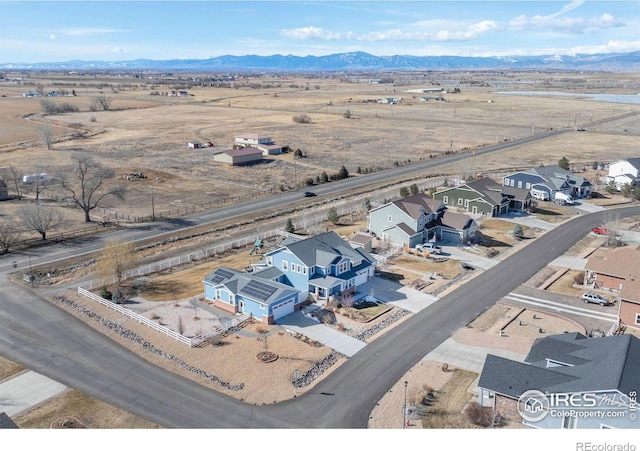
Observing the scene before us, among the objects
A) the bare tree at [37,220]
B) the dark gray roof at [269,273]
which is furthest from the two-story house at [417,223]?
the bare tree at [37,220]

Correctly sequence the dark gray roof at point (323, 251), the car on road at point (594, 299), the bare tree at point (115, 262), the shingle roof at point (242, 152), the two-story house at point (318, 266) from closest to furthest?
1. the car on road at point (594, 299)
2. the two-story house at point (318, 266)
3. the dark gray roof at point (323, 251)
4. the bare tree at point (115, 262)
5. the shingle roof at point (242, 152)

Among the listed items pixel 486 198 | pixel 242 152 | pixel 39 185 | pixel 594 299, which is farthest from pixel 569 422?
pixel 242 152

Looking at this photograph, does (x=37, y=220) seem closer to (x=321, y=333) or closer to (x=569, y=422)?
(x=321, y=333)

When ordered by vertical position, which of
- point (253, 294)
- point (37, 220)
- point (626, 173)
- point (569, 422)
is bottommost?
point (569, 422)

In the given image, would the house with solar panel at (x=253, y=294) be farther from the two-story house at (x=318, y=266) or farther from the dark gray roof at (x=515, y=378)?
the dark gray roof at (x=515, y=378)

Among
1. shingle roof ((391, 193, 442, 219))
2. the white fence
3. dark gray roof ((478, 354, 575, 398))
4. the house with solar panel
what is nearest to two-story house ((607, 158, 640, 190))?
shingle roof ((391, 193, 442, 219))

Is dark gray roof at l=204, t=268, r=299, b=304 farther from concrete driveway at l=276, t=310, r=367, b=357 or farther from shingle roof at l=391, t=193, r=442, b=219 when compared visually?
shingle roof at l=391, t=193, r=442, b=219
